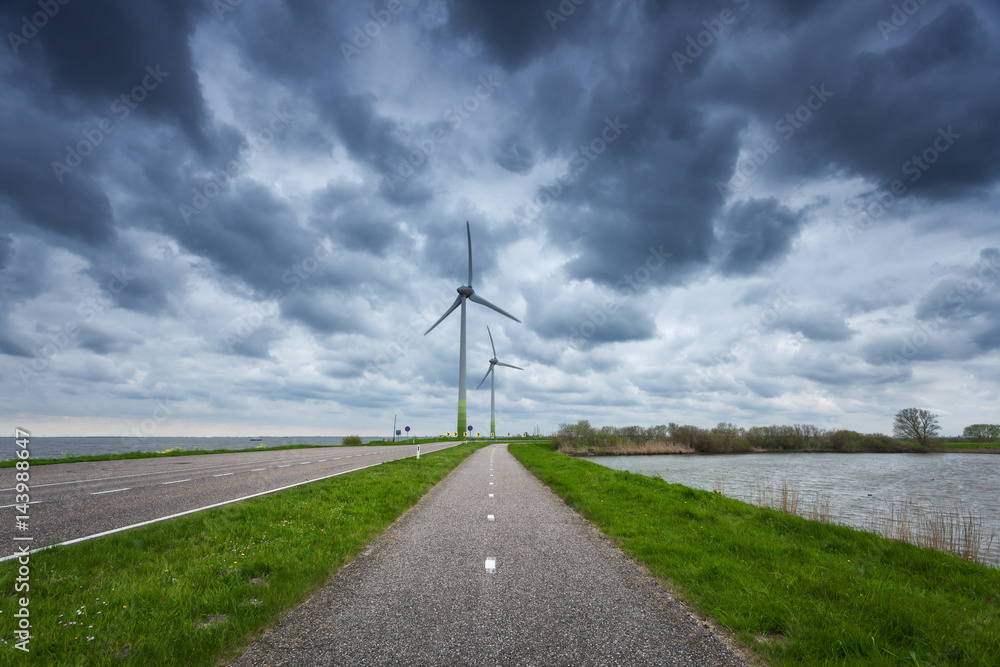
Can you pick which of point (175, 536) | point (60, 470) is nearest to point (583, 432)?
point (60, 470)

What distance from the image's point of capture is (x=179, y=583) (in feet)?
19.7

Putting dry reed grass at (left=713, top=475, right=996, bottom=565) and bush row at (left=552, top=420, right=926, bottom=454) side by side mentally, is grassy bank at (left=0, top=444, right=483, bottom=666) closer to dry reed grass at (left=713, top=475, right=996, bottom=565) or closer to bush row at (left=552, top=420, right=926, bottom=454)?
dry reed grass at (left=713, top=475, right=996, bottom=565)

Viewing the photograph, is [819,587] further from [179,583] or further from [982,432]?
[982,432]

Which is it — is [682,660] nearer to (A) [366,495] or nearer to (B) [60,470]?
(A) [366,495]

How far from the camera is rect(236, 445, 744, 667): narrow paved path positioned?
4668 mm

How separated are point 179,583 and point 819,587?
29.6ft

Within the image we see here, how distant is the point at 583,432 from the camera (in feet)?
313

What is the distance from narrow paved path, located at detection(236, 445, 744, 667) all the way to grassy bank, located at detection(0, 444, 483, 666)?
487 millimetres

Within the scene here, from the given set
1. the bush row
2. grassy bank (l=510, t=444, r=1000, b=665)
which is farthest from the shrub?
grassy bank (l=510, t=444, r=1000, b=665)

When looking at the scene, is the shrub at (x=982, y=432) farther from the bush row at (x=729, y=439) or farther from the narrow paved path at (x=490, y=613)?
the narrow paved path at (x=490, y=613)

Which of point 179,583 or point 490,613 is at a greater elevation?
point 179,583

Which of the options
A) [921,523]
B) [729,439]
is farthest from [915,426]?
[921,523]

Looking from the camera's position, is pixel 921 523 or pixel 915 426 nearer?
pixel 921 523

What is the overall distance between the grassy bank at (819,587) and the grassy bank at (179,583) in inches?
228
